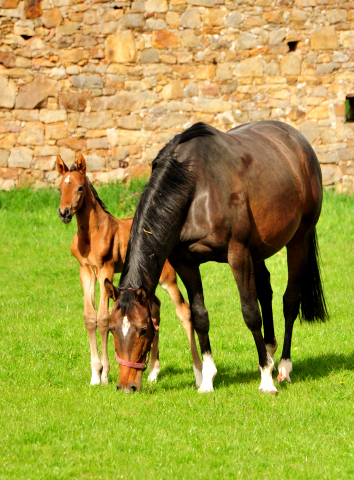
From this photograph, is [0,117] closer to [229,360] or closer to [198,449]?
[229,360]

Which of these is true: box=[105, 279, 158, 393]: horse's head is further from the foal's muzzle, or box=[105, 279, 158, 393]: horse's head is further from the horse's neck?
the horse's neck

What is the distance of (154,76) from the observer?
41.6ft

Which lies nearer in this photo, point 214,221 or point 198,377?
point 214,221

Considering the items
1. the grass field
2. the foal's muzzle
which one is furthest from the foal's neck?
the grass field

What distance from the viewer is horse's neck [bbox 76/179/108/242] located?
5.79 metres

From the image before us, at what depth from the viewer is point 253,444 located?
3.99m

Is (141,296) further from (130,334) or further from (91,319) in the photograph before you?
(91,319)

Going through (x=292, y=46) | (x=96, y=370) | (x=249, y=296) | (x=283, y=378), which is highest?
(x=292, y=46)

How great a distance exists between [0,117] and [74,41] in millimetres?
2093

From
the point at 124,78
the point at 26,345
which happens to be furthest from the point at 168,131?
the point at 26,345

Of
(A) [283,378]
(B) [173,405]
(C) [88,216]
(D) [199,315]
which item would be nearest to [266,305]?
(A) [283,378]

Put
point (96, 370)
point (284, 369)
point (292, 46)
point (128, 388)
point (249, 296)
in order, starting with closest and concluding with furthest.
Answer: point (128, 388), point (249, 296), point (96, 370), point (284, 369), point (292, 46)

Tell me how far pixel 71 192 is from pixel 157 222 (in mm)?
1210

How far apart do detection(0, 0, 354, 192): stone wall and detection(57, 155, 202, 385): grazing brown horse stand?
692 centimetres
